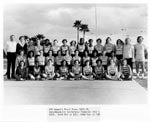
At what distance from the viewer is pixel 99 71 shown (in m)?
7.39

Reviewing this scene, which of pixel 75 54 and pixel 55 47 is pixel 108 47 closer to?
pixel 75 54

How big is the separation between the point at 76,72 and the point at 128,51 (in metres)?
1.11

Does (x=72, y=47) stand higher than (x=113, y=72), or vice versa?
(x=72, y=47)

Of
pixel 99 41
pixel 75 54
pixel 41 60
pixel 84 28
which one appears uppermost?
pixel 84 28

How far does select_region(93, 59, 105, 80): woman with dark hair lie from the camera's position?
7.36 metres

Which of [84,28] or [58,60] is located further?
[58,60]

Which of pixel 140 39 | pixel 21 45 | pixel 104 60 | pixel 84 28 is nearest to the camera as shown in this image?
pixel 84 28

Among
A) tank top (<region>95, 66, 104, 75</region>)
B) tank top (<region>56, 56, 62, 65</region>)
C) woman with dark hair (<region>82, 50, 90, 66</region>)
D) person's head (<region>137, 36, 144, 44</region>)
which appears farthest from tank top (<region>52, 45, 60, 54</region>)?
person's head (<region>137, 36, 144, 44</region>)

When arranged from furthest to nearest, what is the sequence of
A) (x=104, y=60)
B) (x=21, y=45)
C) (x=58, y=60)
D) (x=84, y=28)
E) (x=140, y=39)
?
(x=58, y=60) → (x=104, y=60) → (x=21, y=45) → (x=140, y=39) → (x=84, y=28)

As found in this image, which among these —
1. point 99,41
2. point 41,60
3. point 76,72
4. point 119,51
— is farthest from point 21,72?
point 119,51

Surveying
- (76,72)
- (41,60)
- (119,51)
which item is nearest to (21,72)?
(41,60)

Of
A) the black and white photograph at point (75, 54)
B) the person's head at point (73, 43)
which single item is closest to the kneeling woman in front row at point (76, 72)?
the black and white photograph at point (75, 54)

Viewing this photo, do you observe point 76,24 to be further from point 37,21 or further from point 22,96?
point 22,96

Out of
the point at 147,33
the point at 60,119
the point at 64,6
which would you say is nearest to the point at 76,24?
the point at 64,6
